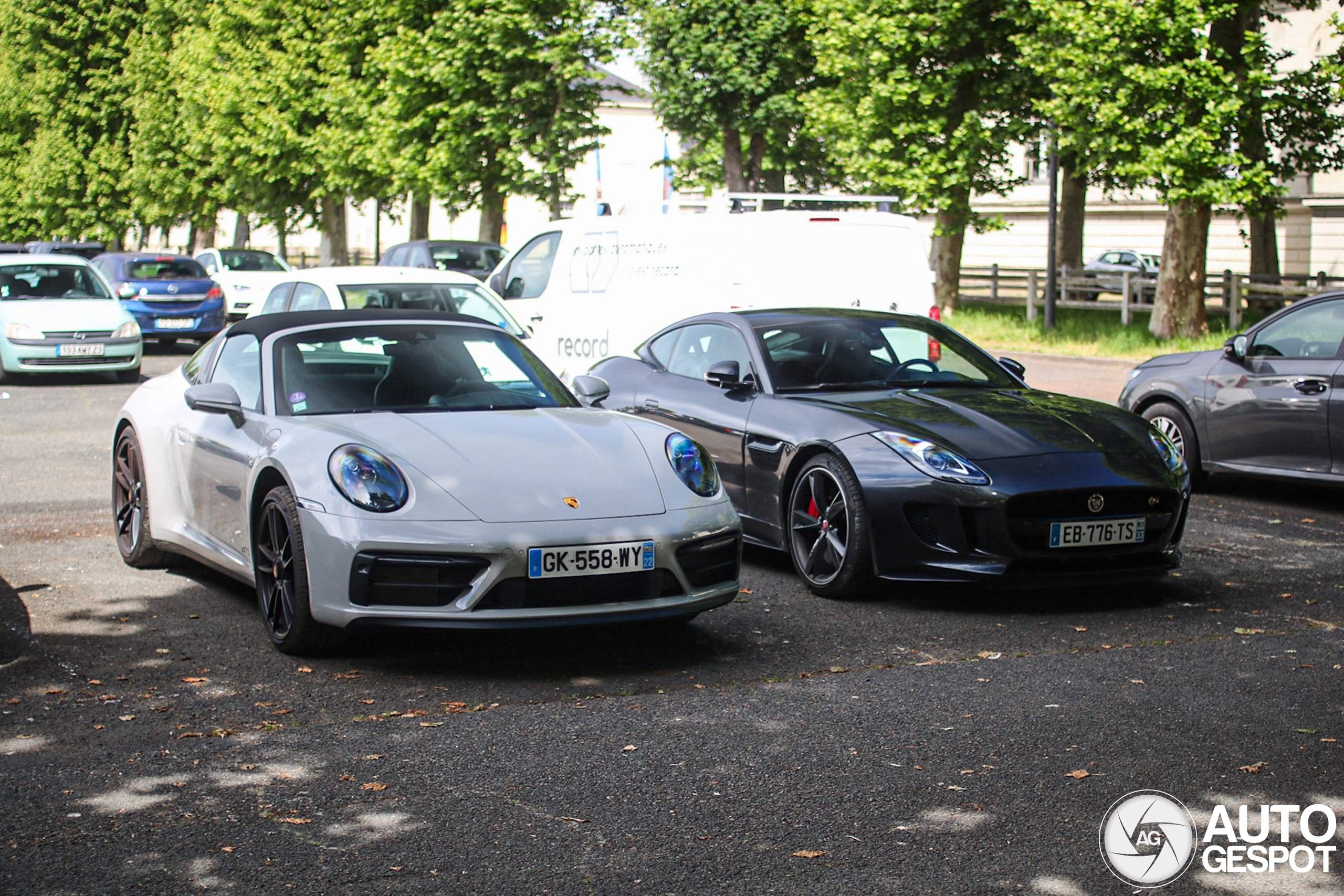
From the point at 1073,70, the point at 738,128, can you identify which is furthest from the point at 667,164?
the point at 1073,70

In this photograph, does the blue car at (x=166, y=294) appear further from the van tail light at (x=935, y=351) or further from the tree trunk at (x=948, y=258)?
the van tail light at (x=935, y=351)

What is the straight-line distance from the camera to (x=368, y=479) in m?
5.84

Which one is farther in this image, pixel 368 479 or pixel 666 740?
pixel 368 479

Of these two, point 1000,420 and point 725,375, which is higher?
point 725,375

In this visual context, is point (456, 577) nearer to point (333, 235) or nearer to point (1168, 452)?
point (1168, 452)

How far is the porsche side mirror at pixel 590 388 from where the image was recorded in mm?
7312

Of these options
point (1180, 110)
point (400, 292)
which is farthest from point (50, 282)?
point (1180, 110)

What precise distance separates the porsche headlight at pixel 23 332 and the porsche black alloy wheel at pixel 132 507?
12385 millimetres

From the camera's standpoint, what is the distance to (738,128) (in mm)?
33750

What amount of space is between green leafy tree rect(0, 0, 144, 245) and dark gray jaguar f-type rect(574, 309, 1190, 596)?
52.9m

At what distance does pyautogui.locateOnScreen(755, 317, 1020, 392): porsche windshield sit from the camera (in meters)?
8.35

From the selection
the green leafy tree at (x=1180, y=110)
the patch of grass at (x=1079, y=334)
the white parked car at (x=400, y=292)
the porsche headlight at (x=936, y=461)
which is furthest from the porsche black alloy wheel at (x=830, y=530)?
the green leafy tree at (x=1180, y=110)

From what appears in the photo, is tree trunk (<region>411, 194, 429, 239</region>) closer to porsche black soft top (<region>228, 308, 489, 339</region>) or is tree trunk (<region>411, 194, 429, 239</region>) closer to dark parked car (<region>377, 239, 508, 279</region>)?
dark parked car (<region>377, 239, 508, 279</region>)

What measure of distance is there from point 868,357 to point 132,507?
3948mm
